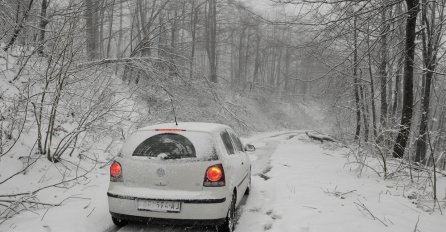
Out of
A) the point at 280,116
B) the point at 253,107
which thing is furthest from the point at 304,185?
the point at 280,116

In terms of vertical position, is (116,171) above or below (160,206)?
above

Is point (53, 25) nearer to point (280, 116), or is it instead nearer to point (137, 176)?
point (137, 176)

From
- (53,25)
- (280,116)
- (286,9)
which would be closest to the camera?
(53,25)

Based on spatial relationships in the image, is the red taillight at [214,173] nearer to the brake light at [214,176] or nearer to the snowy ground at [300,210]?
the brake light at [214,176]

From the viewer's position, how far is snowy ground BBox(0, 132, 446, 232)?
5.45 m

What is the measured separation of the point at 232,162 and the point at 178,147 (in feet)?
3.39

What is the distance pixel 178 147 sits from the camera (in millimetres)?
5117

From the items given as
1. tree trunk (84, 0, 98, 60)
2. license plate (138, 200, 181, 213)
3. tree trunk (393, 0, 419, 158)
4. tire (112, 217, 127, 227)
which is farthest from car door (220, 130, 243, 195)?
tree trunk (393, 0, 419, 158)

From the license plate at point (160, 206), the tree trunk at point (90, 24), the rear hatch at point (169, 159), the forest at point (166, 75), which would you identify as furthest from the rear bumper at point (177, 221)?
the tree trunk at point (90, 24)

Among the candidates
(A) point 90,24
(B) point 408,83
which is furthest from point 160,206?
(A) point 90,24

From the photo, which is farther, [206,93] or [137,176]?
[206,93]

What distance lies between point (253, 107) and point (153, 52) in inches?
908

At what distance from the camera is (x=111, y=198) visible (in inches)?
200

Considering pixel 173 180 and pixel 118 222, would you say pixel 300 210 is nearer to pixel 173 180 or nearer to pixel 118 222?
pixel 173 180
